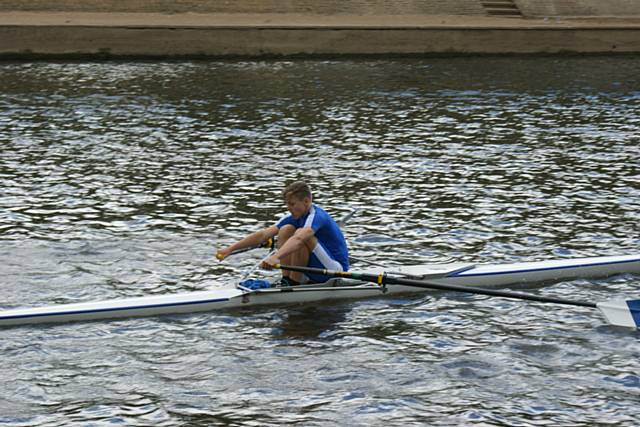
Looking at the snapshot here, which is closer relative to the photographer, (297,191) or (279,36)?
(297,191)

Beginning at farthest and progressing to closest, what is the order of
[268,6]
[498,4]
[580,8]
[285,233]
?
[580,8] < [498,4] < [268,6] < [285,233]

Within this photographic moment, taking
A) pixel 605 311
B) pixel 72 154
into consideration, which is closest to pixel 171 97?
pixel 72 154

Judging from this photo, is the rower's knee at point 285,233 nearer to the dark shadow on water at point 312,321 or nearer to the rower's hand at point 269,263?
the rower's hand at point 269,263

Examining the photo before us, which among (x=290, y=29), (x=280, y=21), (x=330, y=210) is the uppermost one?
(x=280, y=21)

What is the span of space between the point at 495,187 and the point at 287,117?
7.23 meters

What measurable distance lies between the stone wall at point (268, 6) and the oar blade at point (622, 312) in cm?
2610

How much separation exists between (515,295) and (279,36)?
21.9 metres

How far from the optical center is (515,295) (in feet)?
39.3

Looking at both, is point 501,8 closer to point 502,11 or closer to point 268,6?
point 502,11

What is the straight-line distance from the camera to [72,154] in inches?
810

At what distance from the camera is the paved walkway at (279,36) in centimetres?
3184

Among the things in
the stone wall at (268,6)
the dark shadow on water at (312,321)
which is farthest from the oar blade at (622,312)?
the stone wall at (268,6)

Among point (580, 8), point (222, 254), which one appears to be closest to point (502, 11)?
point (580, 8)

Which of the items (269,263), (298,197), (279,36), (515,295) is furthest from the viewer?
(279,36)
